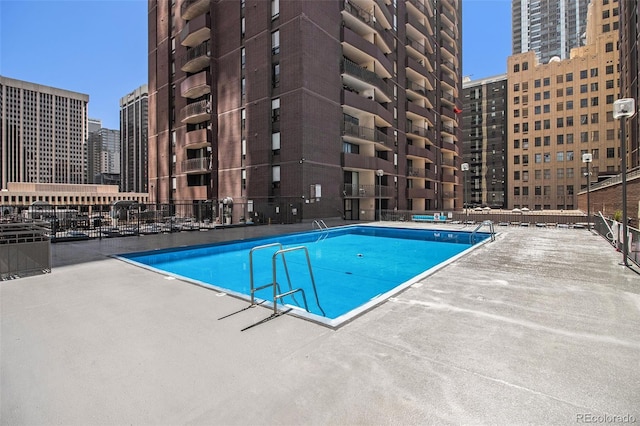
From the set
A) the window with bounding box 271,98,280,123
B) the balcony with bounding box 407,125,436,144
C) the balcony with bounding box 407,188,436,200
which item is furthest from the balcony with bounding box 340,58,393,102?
the balcony with bounding box 407,188,436,200

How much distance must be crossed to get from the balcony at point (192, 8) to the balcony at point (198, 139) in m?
13.1

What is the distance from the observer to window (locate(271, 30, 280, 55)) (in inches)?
1083

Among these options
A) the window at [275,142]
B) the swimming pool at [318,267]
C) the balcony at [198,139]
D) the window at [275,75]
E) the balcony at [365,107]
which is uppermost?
the window at [275,75]

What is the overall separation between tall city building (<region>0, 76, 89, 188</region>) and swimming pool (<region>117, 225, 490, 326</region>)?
469 ft

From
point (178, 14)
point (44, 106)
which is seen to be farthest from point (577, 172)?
point (44, 106)

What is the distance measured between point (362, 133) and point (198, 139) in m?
16.9

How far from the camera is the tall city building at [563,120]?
2425 inches

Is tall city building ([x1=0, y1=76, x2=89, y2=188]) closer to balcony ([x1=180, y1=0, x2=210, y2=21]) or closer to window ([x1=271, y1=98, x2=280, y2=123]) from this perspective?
balcony ([x1=180, y1=0, x2=210, y2=21])

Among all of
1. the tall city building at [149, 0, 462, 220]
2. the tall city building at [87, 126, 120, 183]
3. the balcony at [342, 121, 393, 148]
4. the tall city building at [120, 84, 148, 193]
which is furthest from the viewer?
the tall city building at [87, 126, 120, 183]

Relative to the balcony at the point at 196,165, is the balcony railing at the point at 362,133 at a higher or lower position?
higher

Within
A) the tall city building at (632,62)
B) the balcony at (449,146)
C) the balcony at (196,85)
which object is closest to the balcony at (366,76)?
the balcony at (196,85)

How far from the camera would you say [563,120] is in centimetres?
6569

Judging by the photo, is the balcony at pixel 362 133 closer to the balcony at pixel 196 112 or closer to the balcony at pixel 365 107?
the balcony at pixel 365 107
